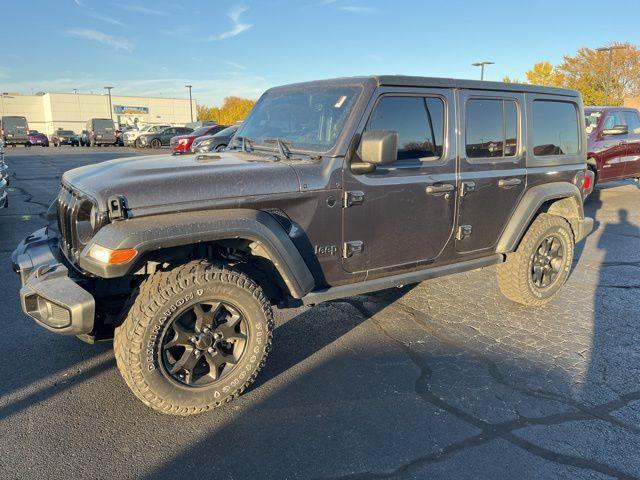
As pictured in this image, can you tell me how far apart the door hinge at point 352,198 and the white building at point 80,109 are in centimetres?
7516

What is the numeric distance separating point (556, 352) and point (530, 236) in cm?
117

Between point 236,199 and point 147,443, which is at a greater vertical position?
point 236,199

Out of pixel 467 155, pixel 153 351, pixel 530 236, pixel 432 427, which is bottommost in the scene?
pixel 432 427

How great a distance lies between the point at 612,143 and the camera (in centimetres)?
1035

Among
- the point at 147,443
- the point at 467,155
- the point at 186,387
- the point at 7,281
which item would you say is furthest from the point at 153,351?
the point at 7,281

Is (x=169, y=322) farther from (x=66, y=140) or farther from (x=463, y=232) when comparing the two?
(x=66, y=140)

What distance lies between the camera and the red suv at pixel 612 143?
33.5 ft

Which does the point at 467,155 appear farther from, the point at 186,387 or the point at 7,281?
the point at 7,281

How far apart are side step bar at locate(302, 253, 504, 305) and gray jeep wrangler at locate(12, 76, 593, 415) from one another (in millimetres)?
13

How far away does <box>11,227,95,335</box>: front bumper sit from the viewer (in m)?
2.58

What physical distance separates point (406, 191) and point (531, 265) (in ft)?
6.07

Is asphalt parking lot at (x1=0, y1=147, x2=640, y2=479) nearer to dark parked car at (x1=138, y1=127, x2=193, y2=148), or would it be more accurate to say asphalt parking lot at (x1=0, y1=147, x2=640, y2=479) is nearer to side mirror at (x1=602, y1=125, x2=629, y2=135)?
side mirror at (x1=602, y1=125, x2=629, y2=135)

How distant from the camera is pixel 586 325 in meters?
4.31

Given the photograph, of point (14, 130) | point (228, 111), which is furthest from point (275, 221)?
point (228, 111)
